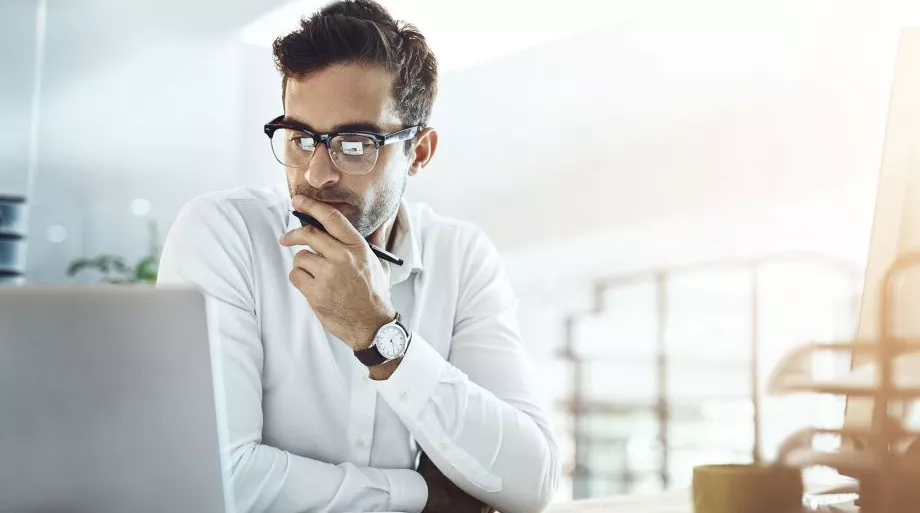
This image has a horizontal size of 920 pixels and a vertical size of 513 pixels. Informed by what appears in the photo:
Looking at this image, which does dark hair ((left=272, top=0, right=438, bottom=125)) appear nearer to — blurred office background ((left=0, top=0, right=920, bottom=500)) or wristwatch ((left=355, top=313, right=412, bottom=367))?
wristwatch ((left=355, top=313, right=412, bottom=367))

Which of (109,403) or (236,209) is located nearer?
(109,403)

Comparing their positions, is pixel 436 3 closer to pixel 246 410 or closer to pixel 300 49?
pixel 300 49

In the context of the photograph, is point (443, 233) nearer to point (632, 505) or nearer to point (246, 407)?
point (246, 407)

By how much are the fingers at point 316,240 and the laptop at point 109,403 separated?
0.61m

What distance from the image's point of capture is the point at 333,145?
1.35 metres

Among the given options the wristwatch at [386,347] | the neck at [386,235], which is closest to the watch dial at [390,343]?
the wristwatch at [386,347]

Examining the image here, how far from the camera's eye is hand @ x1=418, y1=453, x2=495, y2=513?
1.26 meters

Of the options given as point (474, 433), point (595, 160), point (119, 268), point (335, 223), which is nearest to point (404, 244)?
point (335, 223)

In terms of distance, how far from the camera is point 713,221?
22.3 feet

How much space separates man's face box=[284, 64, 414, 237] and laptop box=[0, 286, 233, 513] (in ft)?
2.44

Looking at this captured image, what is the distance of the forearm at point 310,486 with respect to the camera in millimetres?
1162

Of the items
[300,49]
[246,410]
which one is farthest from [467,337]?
[300,49]

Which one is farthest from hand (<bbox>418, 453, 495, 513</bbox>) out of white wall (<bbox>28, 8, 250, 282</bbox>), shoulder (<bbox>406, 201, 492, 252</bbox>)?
white wall (<bbox>28, 8, 250, 282</bbox>)

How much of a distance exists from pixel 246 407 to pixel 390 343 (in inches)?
A: 9.7
